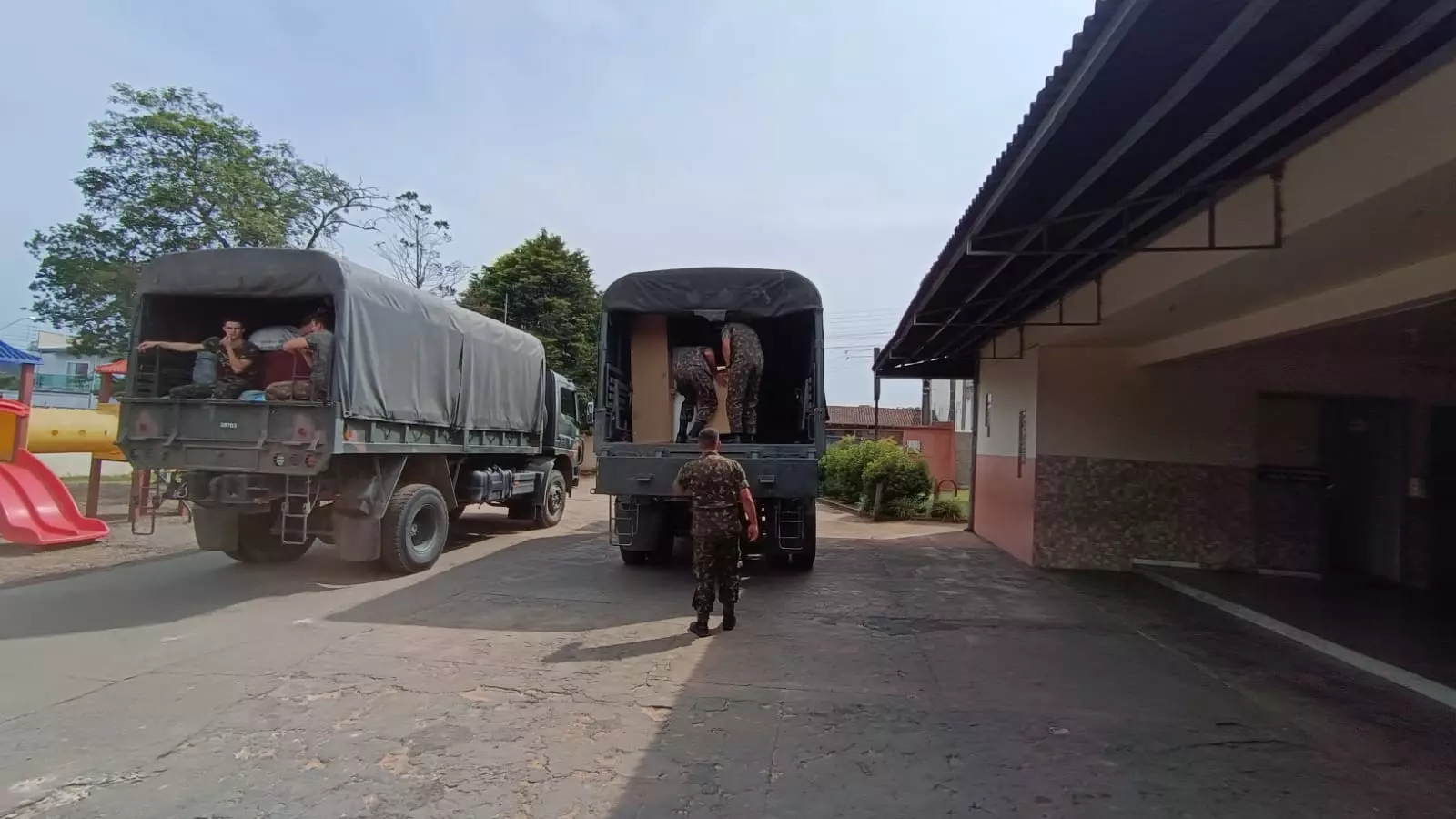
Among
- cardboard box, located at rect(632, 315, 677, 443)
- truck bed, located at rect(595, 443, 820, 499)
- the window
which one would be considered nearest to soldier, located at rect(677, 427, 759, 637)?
truck bed, located at rect(595, 443, 820, 499)

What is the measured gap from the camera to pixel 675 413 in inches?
401

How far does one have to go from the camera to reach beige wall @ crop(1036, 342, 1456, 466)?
34.2 ft

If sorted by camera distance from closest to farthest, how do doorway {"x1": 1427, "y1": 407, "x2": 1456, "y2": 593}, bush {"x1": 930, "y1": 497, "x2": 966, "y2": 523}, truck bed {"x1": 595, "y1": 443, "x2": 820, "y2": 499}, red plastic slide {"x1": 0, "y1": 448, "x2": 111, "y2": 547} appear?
truck bed {"x1": 595, "y1": 443, "x2": 820, "y2": 499} → doorway {"x1": 1427, "y1": 407, "x2": 1456, "y2": 593} → red plastic slide {"x1": 0, "y1": 448, "x2": 111, "y2": 547} → bush {"x1": 930, "y1": 497, "x2": 966, "y2": 523}

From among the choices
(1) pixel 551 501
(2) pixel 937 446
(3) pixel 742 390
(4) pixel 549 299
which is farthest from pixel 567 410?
(2) pixel 937 446

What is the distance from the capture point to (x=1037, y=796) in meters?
3.89

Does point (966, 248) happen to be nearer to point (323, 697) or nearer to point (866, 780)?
point (866, 780)

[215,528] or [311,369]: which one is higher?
[311,369]

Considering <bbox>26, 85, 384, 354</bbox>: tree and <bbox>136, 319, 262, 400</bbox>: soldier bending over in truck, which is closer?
<bbox>136, 319, 262, 400</bbox>: soldier bending over in truck

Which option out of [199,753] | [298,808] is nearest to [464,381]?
[199,753]

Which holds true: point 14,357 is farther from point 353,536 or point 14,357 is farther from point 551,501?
point 551,501

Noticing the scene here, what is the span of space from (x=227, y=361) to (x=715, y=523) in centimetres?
536

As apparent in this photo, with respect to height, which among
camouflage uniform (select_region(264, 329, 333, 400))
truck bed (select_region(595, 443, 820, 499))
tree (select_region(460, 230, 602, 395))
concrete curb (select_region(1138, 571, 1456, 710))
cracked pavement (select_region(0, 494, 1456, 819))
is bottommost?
cracked pavement (select_region(0, 494, 1456, 819))

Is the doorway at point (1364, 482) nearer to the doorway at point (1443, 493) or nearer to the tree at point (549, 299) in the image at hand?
the doorway at point (1443, 493)

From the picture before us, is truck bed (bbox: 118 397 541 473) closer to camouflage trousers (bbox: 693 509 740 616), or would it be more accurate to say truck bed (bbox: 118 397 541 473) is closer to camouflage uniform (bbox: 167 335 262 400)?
camouflage uniform (bbox: 167 335 262 400)
